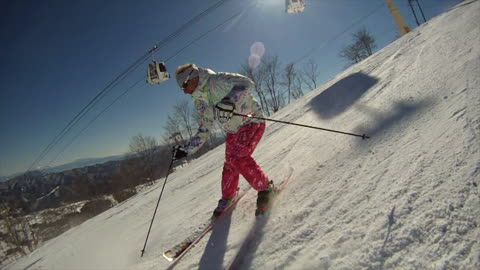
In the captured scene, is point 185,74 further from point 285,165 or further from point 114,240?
point 114,240

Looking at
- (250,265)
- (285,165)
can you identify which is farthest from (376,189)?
(285,165)

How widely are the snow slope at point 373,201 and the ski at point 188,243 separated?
0.08 m

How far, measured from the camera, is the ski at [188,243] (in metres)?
2.16

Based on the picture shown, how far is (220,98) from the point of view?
8.20 feet

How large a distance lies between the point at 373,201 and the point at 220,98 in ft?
5.80

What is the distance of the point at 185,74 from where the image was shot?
256cm

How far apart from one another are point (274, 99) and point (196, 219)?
3678 cm

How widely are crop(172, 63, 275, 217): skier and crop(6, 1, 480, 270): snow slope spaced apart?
29 cm

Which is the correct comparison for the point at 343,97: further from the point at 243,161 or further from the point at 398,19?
the point at 398,19

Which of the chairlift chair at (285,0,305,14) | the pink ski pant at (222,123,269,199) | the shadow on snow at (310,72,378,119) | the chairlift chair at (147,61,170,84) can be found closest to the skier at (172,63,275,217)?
the pink ski pant at (222,123,269,199)

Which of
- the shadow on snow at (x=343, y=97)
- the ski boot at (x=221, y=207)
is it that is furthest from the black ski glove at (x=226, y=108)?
the shadow on snow at (x=343, y=97)

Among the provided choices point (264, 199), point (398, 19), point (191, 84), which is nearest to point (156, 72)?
point (191, 84)

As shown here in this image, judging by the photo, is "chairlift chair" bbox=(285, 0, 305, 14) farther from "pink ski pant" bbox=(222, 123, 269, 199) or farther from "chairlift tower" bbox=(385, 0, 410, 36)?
"pink ski pant" bbox=(222, 123, 269, 199)

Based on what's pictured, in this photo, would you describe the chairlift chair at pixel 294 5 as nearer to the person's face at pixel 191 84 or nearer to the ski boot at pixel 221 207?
the person's face at pixel 191 84
